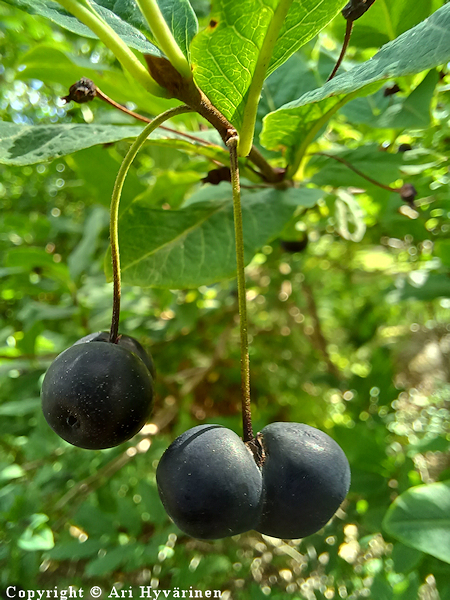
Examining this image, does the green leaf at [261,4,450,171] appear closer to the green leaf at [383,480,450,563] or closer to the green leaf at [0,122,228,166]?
the green leaf at [0,122,228,166]

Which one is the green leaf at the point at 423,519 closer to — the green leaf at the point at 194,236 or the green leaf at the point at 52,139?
the green leaf at the point at 194,236

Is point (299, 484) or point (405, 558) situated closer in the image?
point (299, 484)

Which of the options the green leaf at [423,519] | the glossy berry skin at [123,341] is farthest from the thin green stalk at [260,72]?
the green leaf at [423,519]

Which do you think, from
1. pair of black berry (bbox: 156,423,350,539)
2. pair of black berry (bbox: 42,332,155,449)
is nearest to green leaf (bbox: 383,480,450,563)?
pair of black berry (bbox: 156,423,350,539)

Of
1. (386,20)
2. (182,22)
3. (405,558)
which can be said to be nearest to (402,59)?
(182,22)

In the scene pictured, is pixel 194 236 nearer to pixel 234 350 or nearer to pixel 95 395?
pixel 95 395

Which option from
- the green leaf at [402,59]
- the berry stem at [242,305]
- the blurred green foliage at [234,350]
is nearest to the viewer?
the green leaf at [402,59]
